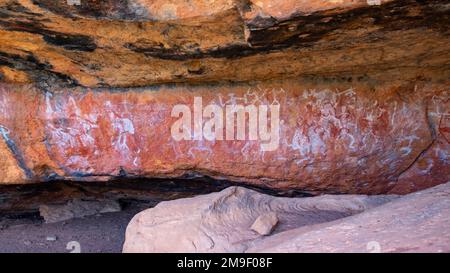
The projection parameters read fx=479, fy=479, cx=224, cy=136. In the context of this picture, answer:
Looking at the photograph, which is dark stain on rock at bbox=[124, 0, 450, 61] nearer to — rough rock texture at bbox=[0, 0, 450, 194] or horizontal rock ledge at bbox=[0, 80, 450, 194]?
rough rock texture at bbox=[0, 0, 450, 194]

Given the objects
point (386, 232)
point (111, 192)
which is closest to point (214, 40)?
point (386, 232)

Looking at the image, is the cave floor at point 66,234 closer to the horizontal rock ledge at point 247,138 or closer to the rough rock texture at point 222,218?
the horizontal rock ledge at point 247,138

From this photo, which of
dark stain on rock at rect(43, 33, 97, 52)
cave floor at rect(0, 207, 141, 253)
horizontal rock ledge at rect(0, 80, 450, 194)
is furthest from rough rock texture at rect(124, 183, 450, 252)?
cave floor at rect(0, 207, 141, 253)

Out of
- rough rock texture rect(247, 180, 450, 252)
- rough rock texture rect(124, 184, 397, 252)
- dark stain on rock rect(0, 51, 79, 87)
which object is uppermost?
dark stain on rock rect(0, 51, 79, 87)

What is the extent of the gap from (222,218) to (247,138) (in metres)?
1.16

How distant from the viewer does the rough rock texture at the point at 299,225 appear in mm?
2115

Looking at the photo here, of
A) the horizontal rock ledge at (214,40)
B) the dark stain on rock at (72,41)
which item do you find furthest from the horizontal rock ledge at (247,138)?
the dark stain on rock at (72,41)

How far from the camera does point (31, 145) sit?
3908 millimetres

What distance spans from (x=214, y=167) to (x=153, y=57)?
1.01 metres

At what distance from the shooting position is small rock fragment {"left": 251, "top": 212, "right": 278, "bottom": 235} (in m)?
2.59

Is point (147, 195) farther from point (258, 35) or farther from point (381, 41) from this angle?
point (381, 41)

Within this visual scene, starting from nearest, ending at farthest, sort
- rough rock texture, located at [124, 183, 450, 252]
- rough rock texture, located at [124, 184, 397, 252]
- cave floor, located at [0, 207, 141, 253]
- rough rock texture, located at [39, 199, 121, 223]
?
rough rock texture, located at [124, 183, 450, 252], rough rock texture, located at [124, 184, 397, 252], cave floor, located at [0, 207, 141, 253], rough rock texture, located at [39, 199, 121, 223]

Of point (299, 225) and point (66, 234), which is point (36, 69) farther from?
Result: point (299, 225)
